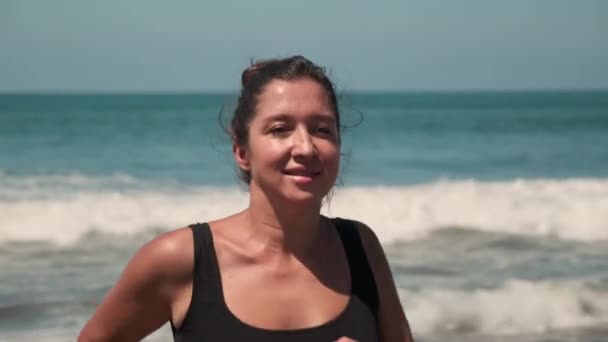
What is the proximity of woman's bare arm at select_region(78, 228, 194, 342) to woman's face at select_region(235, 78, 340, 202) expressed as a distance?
0.23 meters

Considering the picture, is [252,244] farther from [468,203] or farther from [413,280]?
[468,203]

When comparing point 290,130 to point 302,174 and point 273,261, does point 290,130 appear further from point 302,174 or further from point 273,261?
point 273,261

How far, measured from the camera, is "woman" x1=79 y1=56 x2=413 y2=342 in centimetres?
215

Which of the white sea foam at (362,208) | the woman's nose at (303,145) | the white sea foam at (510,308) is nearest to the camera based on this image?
the woman's nose at (303,145)

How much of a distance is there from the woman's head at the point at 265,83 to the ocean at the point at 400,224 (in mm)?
161

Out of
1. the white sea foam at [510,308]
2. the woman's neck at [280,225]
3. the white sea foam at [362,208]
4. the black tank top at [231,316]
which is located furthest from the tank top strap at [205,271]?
the white sea foam at [362,208]

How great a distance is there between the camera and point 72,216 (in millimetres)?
11828

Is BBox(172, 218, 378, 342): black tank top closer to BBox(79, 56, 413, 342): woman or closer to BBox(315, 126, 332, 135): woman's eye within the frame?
BBox(79, 56, 413, 342): woman

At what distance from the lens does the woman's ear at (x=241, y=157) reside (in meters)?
2.30

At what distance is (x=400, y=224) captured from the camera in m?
11.8

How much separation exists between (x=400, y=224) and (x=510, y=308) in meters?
4.38

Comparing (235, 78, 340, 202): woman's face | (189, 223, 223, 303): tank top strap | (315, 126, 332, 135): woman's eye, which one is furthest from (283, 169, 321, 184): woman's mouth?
(189, 223, 223, 303): tank top strap

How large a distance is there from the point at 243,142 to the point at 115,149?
77.9 feet

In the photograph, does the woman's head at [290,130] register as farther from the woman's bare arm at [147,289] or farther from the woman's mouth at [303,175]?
the woman's bare arm at [147,289]
